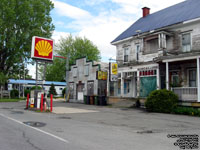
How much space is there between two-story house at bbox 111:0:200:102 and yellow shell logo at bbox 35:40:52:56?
861 centimetres

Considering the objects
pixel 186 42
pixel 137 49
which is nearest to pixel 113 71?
pixel 137 49

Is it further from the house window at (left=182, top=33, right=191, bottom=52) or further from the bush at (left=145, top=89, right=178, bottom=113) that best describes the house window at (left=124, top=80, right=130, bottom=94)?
the bush at (left=145, top=89, right=178, bottom=113)

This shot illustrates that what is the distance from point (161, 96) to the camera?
1703 cm

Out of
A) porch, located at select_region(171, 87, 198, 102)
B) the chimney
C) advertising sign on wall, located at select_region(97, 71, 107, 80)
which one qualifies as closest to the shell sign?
advertising sign on wall, located at select_region(97, 71, 107, 80)

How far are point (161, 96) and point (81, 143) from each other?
11.8 m

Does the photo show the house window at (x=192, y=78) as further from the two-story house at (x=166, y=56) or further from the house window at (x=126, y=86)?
the house window at (x=126, y=86)

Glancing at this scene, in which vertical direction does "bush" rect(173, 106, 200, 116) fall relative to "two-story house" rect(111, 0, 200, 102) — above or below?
below

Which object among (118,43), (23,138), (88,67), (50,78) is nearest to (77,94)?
(88,67)

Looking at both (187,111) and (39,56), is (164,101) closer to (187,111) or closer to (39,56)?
(187,111)

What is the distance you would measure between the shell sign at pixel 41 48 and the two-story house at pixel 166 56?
335 inches

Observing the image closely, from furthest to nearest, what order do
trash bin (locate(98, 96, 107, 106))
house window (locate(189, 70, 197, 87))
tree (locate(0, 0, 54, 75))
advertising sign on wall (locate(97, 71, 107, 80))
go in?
tree (locate(0, 0, 54, 75))
advertising sign on wall (locate(97, 71, 107, 80))
trash bin (locate(98, 96, 107, 106))
house window (locate(189, 70, 197, 87))

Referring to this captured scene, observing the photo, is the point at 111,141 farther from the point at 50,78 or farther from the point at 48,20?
the point at 50,78

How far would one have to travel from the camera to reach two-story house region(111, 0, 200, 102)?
18.1 meters

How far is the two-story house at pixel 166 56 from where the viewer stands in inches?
713
